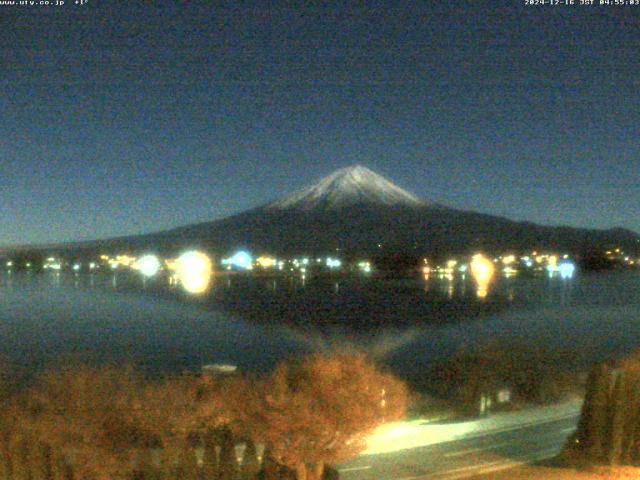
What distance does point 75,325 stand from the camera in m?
29.8

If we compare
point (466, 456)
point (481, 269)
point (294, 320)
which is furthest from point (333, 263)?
point (466, 456)

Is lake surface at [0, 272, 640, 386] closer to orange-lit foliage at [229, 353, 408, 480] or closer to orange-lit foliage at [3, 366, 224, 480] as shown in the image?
orange-lit foliage at [3, 366, 224, 480]

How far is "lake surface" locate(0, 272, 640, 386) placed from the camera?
23703 mm

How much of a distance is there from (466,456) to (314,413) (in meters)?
2.87

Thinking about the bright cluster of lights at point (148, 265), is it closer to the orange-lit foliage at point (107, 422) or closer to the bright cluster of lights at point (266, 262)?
the bright cluster of lights at point (266, 262)

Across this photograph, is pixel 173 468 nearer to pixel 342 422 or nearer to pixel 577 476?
pixel 342 422

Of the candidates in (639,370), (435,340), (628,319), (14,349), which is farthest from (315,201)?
(639,370)

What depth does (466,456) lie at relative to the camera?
9555 mm

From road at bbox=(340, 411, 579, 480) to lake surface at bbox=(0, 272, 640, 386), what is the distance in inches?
282

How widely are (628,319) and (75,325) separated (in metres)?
19.4

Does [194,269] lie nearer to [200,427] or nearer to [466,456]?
[466,456]

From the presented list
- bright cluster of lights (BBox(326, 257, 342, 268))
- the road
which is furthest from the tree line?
bright cluster of lights (BBox(326, 257, 342, 268))

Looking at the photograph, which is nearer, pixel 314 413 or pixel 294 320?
pixel 314 413

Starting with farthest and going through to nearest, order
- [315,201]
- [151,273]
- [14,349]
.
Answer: [315,201], [151,273], [14,349]
